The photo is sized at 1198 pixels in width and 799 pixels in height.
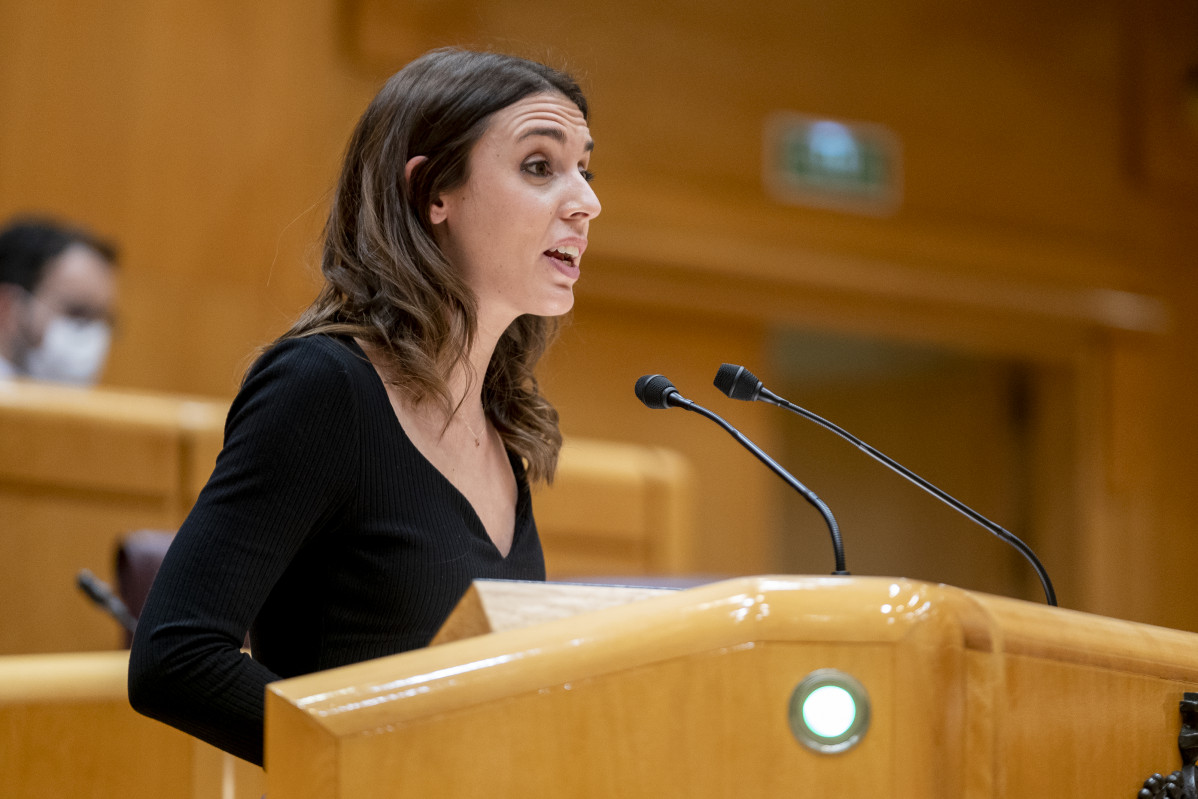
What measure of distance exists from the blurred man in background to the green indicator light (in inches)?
50.4

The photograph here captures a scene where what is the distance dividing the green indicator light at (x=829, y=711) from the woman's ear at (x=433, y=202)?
1.16 ft

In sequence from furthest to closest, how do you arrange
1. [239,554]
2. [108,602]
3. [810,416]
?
[108,602] → [810,416] → [239,554]

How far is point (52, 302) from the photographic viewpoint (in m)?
1.53

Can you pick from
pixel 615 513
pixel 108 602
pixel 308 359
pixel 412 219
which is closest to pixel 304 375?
pixel 308 359

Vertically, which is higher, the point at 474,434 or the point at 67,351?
the point at 67,351

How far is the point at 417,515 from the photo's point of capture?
1.98ft

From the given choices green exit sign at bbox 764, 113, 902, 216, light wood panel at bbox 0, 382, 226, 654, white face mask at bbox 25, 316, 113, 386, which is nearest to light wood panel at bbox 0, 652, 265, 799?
light wood panel at bbox 0, 382, 226, 654

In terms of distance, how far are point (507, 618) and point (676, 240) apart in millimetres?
1884

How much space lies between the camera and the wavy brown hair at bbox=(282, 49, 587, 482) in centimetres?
65

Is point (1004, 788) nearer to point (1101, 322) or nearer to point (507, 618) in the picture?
point (507, 618)

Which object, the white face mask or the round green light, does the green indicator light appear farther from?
the white face mask

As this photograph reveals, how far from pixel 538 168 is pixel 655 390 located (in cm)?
13

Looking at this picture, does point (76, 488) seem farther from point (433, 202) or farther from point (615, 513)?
point (433, 202)

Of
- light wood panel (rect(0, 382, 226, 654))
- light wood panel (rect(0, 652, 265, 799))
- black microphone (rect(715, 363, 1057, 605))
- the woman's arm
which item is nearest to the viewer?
the woman's arm
